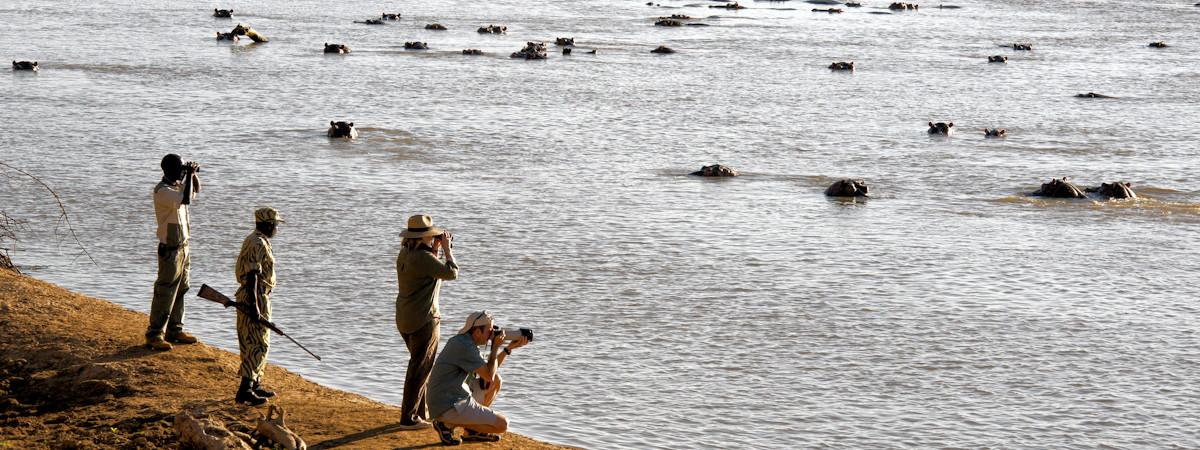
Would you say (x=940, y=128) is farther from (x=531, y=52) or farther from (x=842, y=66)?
(x=531, y=52)

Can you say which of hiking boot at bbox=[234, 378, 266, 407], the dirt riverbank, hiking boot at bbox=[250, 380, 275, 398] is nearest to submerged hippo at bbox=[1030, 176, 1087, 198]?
the dirt riverbank

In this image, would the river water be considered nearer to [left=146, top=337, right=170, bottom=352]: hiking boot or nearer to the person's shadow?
[left=146, top=337, right=170, bottom=352]: hiking boot

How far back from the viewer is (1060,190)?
25672 millimetres

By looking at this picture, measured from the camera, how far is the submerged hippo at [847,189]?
25.6m

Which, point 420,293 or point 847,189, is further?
point 847,189

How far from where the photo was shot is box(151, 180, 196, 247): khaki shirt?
1241 centimetres

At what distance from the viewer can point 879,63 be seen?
2068 inches

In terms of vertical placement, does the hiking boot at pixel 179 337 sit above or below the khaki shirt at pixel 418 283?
below

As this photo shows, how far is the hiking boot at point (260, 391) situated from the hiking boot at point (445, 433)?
1.77 metres

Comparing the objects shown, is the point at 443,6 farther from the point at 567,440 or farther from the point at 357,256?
the point at 567,440

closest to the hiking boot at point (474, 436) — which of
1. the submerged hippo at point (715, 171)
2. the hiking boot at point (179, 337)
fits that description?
the hiking boot at point (179, 337)

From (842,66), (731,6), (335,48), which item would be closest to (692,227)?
(842,66)

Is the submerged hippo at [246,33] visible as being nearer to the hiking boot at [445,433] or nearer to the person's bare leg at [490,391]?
the person's bare leg at [490,391]

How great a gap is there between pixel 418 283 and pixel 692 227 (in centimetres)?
1207
